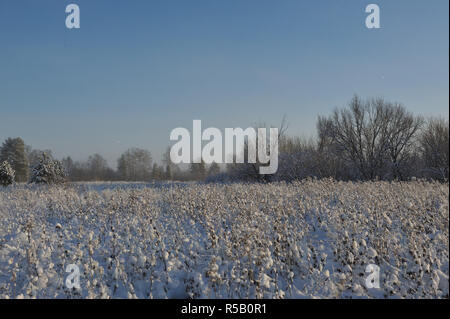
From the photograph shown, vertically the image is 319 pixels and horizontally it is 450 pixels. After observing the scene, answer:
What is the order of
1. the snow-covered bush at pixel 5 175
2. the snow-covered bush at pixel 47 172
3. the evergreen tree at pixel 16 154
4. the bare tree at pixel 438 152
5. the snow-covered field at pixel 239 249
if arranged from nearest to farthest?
the snow-covered field at pixel 239 249 → the bare tree at pixel 438 152 → the snow-covered bush at pixel 5 175 → the snow-covered bush at pixel 47 172 → the evergreen tree at pixel 16 154

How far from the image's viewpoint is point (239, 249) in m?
6.08

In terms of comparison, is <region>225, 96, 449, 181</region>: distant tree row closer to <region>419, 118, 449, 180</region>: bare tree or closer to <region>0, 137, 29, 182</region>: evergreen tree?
<region>419, 118, 449, 180</region>: bare tree

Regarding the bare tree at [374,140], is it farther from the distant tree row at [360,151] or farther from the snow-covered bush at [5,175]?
the snow-covered bush at [5,175]

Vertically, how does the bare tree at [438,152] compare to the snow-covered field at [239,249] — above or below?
above

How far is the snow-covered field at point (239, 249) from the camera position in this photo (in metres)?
Answer: 5.12

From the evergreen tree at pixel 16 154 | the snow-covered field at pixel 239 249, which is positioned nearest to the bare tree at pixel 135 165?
the evergreen tree at pixel 16 154

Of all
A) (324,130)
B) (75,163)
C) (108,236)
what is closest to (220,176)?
(324,130)

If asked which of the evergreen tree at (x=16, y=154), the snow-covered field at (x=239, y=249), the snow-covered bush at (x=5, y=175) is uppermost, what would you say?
the evergreen tree at (x=16, y=154)

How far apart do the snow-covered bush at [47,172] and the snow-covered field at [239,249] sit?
1453 centimetres

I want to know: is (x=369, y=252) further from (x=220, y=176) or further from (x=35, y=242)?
(x=220, y=176)

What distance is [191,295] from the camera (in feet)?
16.8

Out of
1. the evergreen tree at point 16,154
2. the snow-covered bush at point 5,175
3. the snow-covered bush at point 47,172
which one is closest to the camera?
the snow-covered bush at point 5,175

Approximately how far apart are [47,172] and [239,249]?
21148mm

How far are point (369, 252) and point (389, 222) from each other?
4.84 ft
